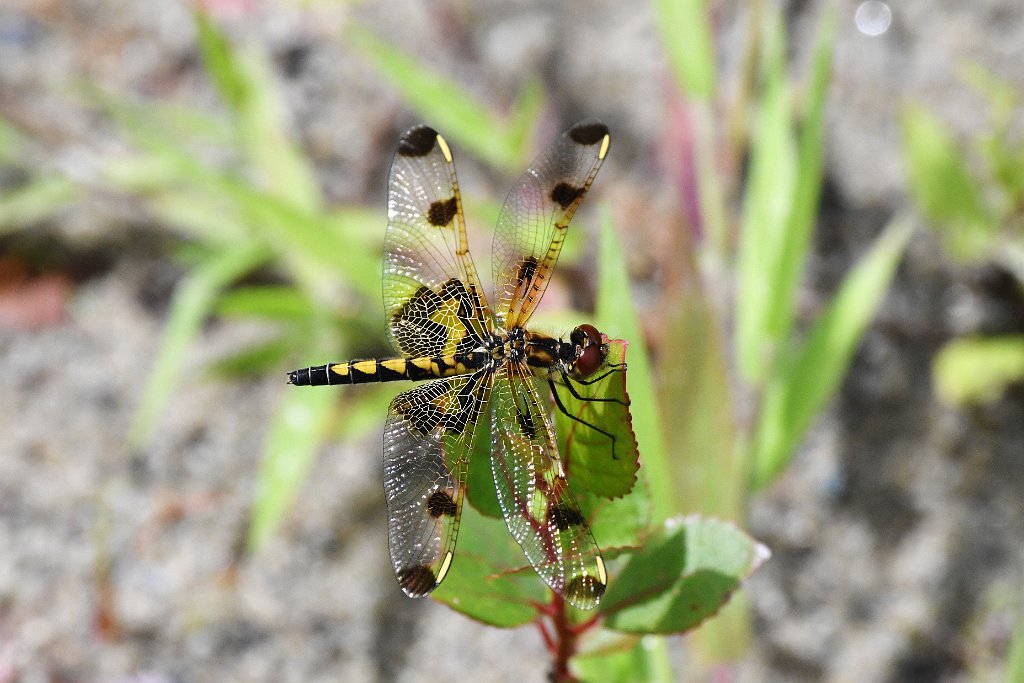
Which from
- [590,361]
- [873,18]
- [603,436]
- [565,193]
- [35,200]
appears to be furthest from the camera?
[873,18]

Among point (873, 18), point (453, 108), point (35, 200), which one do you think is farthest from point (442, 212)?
point (873, 18)

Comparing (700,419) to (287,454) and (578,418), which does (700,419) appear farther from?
(287,454)

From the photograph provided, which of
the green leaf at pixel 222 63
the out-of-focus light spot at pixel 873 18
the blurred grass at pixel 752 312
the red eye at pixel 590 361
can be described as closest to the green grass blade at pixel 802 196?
the blurred grass at pixel 752 312

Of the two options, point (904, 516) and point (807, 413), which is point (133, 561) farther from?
point (904, 516)

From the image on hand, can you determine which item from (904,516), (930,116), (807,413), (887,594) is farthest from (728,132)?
(887,594)

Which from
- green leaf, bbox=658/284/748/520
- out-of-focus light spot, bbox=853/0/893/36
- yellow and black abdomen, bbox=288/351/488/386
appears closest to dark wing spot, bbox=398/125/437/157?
yellow and black abdomen, bbox=288/351/488/386

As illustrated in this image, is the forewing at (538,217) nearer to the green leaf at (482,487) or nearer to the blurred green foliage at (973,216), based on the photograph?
the green leaf at (482,487)
